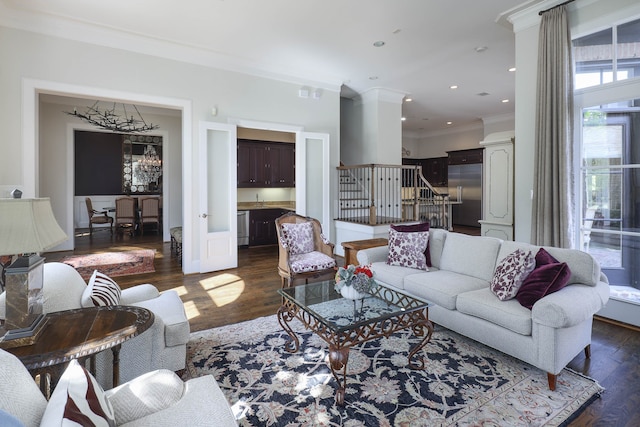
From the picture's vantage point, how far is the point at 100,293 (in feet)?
6.84

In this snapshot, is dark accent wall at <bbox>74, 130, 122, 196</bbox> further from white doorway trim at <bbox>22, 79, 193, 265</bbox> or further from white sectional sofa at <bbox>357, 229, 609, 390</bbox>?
white sectional sofa at <bbox>357, 229, 609, 390</bbox>

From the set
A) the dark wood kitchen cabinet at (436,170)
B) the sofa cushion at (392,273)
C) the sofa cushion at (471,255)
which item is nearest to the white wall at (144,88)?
the sofa cushion at (392,273)

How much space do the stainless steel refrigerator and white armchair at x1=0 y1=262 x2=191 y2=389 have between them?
28.1 ft

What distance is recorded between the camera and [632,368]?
236 centimetres

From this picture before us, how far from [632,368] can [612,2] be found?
3315mm

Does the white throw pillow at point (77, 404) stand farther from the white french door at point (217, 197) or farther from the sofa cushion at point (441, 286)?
the white french door at point (217, 197)

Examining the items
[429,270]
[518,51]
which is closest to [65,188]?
[429,270]

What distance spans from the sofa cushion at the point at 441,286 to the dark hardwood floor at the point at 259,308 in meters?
0.88

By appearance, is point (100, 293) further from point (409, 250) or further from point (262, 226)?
point (262, 226)

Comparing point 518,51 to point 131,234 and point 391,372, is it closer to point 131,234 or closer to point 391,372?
point 391,372

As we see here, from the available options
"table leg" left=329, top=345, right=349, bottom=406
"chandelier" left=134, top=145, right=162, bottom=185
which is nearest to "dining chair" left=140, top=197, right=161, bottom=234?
"chandelier" left=134, top=145, right=162, bottom=185

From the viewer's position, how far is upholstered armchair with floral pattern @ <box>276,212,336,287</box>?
3.93m

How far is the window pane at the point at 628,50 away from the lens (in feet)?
10.1

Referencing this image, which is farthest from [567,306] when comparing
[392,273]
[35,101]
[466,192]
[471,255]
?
[466,192]
